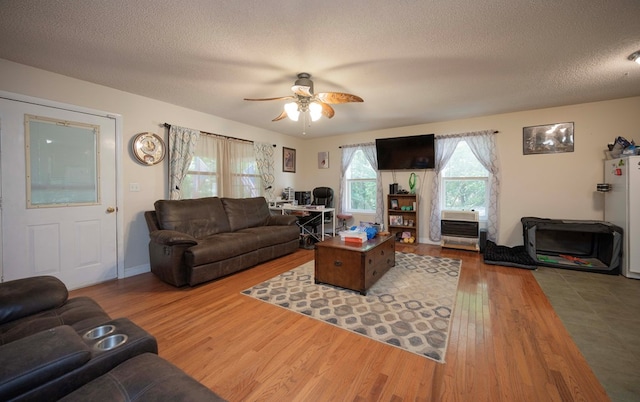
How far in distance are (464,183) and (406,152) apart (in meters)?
1.19

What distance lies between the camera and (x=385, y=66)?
8.22 feet

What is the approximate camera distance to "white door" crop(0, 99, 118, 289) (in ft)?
8.02

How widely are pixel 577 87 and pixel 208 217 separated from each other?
202 inches

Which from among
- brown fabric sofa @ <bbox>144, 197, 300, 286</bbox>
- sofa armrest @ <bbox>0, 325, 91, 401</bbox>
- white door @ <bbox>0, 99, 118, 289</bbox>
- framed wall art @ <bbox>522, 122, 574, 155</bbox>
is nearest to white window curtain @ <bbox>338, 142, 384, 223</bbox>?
brown fabric sofa @ <bbox>144, 197, 300, 286</bbox>

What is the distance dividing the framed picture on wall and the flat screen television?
6.55 ft

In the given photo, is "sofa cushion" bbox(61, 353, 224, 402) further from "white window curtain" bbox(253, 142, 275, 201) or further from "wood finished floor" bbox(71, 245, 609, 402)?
"white window curtain" bbox(253, 142, 275, 201)

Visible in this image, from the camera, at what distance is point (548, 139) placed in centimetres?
386

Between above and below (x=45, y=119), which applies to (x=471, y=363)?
below

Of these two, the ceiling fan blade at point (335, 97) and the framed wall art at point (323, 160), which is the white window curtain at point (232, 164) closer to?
the framed wall art at point (323, 160)

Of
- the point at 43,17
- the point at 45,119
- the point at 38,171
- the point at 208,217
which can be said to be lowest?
the point at 208,217

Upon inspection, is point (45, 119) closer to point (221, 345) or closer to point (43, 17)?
point (43, 17)

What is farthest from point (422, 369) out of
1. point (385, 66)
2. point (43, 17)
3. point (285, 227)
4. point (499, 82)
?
point (43, 17)

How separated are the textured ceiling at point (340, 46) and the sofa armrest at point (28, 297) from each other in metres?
1.83

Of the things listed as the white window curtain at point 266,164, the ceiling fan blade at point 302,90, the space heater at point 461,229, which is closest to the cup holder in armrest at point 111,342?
the ceiling fan blade at point 302,90
